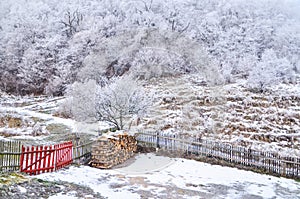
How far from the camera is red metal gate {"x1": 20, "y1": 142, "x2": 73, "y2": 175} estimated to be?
6.63 meters

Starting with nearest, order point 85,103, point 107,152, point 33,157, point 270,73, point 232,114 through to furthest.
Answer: point 33,157, point 107,152, point 85,103, point 232,114, point 270,73

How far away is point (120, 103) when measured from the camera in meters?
14.3

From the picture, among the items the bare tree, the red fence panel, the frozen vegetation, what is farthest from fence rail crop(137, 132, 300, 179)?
the bare tree

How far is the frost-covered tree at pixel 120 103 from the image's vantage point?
14047 mm

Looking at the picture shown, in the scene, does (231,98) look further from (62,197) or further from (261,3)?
(261,3)

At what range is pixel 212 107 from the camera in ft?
66.7

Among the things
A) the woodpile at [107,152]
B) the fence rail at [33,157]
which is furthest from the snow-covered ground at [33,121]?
the fence rail at [33,157]

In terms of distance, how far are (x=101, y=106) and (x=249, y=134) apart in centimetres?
822

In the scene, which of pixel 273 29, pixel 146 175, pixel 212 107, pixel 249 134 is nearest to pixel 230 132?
pixel 249 134

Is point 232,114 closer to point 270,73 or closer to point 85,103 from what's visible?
point 270,73

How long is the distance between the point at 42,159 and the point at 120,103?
24.5 ft

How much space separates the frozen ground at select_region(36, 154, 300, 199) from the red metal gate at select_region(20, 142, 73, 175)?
0.30 m

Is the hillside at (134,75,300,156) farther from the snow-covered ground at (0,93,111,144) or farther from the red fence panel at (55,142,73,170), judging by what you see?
the red fence panel at (55,142,73,170)

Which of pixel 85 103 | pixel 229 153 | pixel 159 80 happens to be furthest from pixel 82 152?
pixel 159 80
